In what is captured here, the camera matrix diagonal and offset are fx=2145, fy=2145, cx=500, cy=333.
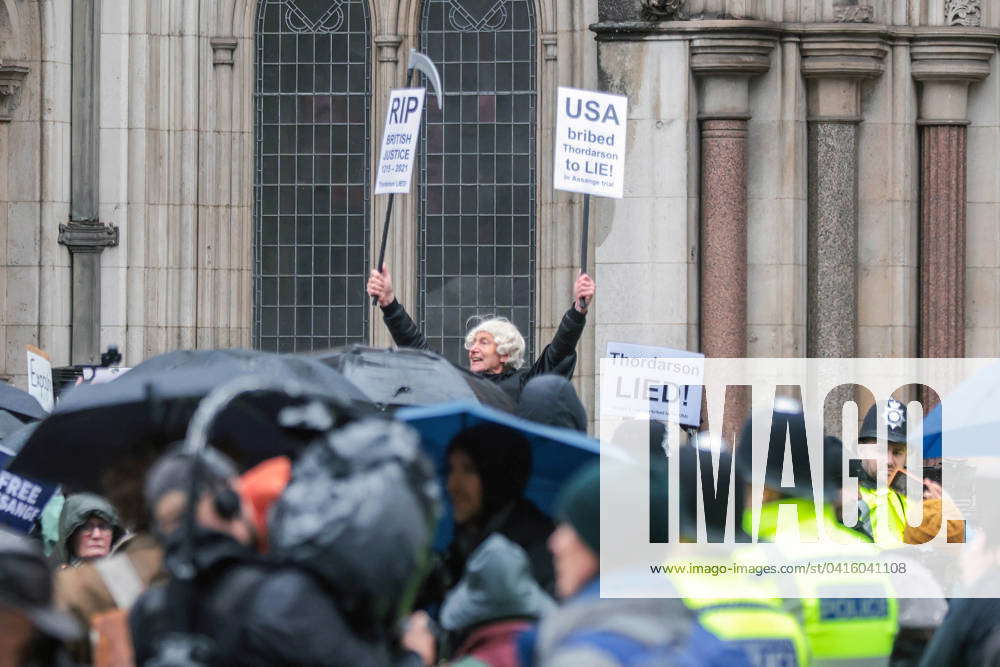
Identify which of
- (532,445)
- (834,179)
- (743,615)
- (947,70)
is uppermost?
(947,70)

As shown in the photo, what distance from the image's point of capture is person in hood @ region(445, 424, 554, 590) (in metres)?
6.27

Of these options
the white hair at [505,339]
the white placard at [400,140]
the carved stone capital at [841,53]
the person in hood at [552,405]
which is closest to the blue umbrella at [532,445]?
the person in hood at [552,405]

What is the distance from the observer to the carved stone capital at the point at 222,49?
17344 mm

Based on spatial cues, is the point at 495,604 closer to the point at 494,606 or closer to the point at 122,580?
the point at 494,606

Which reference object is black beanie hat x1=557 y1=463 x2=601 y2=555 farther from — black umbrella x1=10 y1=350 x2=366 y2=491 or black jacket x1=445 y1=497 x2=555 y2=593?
black jacket x1=445 y1=497 x2=555 y2=593

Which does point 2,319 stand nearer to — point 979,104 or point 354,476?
point 979,104

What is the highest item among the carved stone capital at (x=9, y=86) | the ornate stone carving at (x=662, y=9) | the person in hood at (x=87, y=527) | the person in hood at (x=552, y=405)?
the ornate stone carving at (x=662, y=9)

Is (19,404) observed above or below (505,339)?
below

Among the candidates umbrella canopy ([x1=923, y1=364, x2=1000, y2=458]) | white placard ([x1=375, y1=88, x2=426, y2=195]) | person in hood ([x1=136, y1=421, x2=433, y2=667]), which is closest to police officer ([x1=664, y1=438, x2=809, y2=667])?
person in hood ([x1=136, y1=421, x2=433, y2=667])

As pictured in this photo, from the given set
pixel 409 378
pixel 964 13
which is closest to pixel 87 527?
pixel 409 378

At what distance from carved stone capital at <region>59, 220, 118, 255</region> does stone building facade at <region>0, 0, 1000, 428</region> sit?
2 cm

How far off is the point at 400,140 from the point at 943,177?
5.10m

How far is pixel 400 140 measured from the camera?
13773mm

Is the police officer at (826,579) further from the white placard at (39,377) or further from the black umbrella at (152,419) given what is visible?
the white placard at (39,377)
